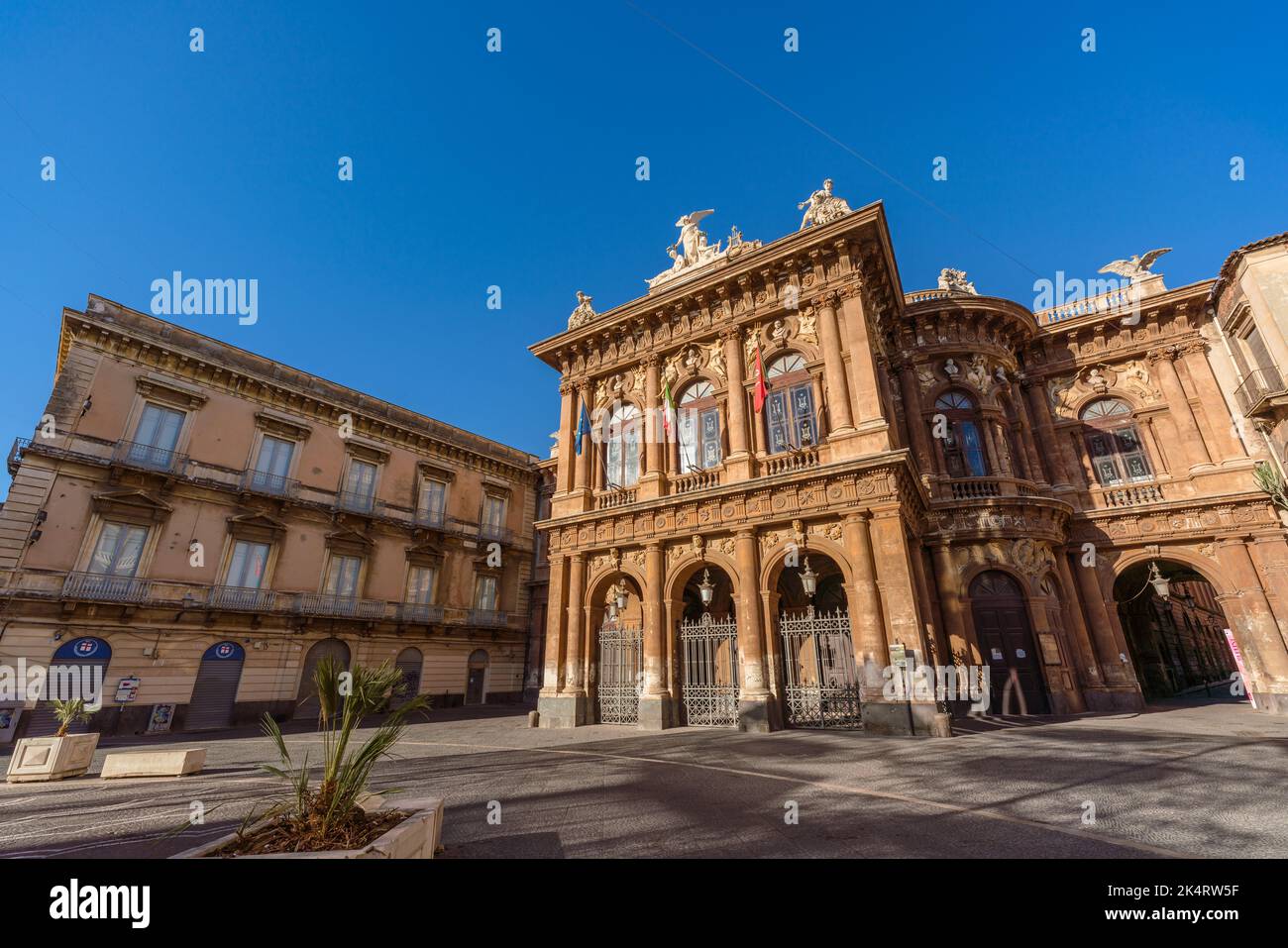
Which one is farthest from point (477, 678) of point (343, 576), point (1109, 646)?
point (1109, 646)

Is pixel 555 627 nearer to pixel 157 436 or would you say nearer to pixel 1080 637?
pixel 1080 637

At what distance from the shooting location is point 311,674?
20172 millimetres

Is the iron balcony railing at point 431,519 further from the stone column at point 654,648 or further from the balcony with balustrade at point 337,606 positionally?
the stone column at point 654,648

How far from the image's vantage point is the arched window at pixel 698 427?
15898mm

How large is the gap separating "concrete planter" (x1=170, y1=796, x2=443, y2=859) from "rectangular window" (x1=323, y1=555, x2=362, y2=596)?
1988cm

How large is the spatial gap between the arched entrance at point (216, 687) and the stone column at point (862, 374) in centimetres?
2188

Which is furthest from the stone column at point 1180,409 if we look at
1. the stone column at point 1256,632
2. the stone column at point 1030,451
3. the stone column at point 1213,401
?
the stone column at point 1030,451

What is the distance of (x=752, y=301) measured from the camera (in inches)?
632

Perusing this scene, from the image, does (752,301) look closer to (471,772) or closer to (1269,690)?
(471,772)

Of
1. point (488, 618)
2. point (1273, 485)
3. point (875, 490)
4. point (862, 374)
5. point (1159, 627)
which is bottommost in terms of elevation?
point (1159, 627)

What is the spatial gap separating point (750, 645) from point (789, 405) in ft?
22.2

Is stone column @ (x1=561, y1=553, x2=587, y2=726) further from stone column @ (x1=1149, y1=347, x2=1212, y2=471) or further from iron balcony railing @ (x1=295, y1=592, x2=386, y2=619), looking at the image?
stone column @ (x1=1149, y1=347, x2=1212, y2=471)
